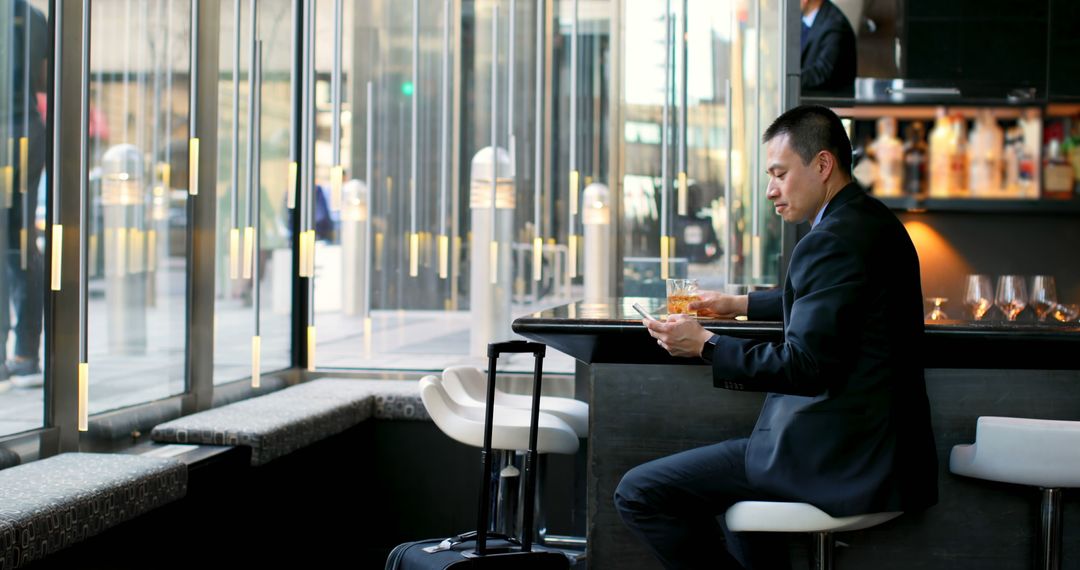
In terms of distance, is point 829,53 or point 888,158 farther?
point 888,158

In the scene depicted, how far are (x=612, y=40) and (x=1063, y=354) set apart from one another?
8.40ft

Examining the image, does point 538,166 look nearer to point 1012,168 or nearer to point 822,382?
point 1012,168

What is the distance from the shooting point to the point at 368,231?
198 inches

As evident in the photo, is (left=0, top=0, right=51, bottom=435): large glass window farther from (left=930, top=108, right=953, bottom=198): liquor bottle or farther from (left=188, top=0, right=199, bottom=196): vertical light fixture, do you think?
(left=930, top=108, right=953, bottom=198): liquor bottle

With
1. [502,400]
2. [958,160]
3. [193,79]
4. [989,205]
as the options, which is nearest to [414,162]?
[193,79]

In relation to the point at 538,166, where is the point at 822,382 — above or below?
below

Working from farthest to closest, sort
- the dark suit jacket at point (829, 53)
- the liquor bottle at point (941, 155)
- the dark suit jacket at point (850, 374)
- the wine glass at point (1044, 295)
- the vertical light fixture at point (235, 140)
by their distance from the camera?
the liquor bottle at point (941, 155), the dark suit jacket at point (829, 53), the vertical light fixture at point (235, 140), the wine glass at point (1044, 295), the dark suit jacket at point (850, 374)

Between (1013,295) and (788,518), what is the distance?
1.63 metres

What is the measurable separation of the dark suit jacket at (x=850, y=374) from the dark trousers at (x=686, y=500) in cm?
13

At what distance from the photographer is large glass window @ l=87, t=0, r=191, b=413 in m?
3.59

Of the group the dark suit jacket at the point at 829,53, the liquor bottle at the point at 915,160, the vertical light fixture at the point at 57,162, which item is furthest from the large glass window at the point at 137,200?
the liquor bottle at the point at 915,160

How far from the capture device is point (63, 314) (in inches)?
131

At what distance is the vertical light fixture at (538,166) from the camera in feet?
16.0

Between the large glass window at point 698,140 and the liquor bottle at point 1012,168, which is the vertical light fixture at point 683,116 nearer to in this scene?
the large glass window at point 698,140
